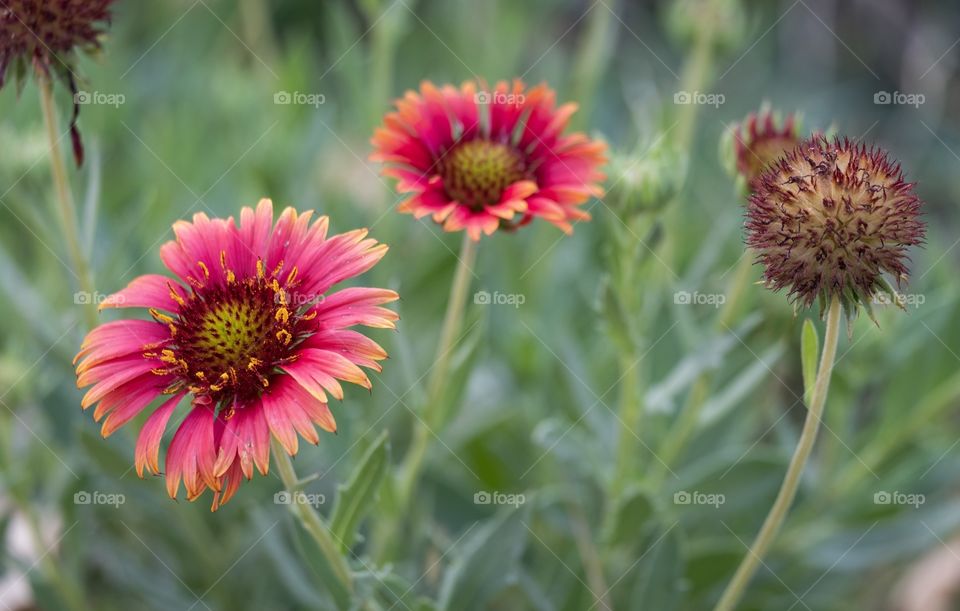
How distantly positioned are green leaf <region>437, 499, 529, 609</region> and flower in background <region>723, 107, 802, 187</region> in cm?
65

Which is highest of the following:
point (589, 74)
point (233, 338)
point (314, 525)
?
point (589, 74)

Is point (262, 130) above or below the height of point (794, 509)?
above

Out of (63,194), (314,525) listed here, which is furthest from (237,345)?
(63,194)

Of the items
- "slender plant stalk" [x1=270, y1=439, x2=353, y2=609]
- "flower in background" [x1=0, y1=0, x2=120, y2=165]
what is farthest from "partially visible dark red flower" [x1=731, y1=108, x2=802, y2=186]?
"flower in background" [x1=0, y1=0, x2=120, y2=165]

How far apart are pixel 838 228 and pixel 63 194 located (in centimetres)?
112

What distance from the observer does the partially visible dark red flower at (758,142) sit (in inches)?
59.6

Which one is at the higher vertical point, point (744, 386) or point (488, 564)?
point (744, 386)

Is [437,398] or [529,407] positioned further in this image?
[529,407]

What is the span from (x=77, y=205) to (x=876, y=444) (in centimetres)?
180

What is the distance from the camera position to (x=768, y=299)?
2.03 meters

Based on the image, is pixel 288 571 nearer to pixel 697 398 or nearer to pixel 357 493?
pixel 357 493

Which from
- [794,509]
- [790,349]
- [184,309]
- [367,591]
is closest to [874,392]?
[790,349]

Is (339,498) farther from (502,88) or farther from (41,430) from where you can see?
(41,430)

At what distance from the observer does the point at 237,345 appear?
1.25m
